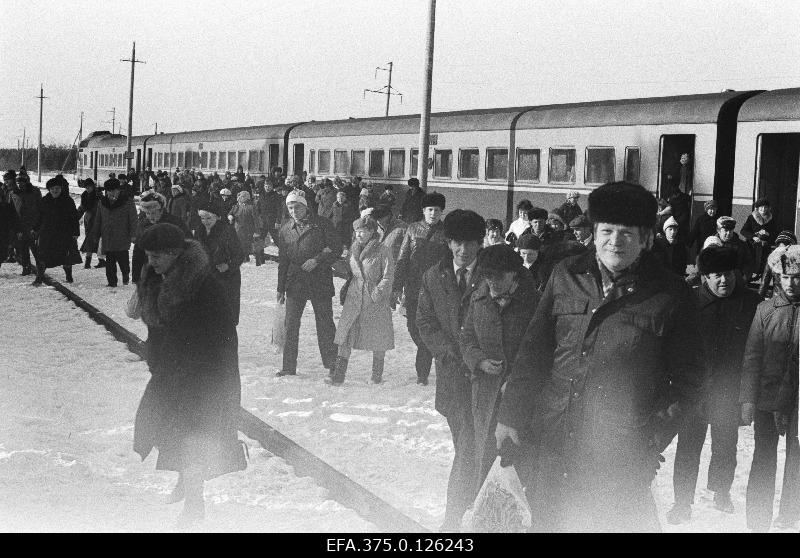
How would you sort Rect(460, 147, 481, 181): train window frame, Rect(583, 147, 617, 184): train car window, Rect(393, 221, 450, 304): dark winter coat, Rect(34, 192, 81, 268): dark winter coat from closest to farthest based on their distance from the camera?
Rect(393, 221, 450, 304): dark winter coat < Rect(34, 192, 81, 268): dark winter coat < Rect(583, 147, 617, 184): train car window < Rect(460, 147, 481, 181): train window frame

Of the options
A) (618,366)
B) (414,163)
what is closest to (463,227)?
(618,366)

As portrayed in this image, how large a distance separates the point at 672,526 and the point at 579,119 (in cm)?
1288

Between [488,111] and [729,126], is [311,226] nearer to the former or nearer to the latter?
[729,126]

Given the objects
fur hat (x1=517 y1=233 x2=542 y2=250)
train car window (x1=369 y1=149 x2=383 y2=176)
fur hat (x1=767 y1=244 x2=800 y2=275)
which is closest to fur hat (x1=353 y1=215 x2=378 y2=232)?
fur hat (x1=517 y1=233 x2=542 y2=250)

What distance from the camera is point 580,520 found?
3557mm

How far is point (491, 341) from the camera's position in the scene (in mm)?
4695

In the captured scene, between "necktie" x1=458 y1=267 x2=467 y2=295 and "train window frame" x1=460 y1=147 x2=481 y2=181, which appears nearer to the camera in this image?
"necktie" x1=458 y1=267 x2=467 y2=295

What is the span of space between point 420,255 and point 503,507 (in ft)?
15.4

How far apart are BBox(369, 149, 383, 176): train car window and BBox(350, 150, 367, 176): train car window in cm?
29

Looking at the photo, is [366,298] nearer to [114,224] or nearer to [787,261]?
[787,261]

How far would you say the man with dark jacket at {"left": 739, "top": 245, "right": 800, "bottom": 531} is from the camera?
4742mm

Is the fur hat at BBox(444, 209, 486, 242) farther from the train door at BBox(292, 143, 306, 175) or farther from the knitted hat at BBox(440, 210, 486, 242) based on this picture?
the train door at BBox(292, 143, 306, 175)

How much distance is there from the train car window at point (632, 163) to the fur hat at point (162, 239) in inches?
474
